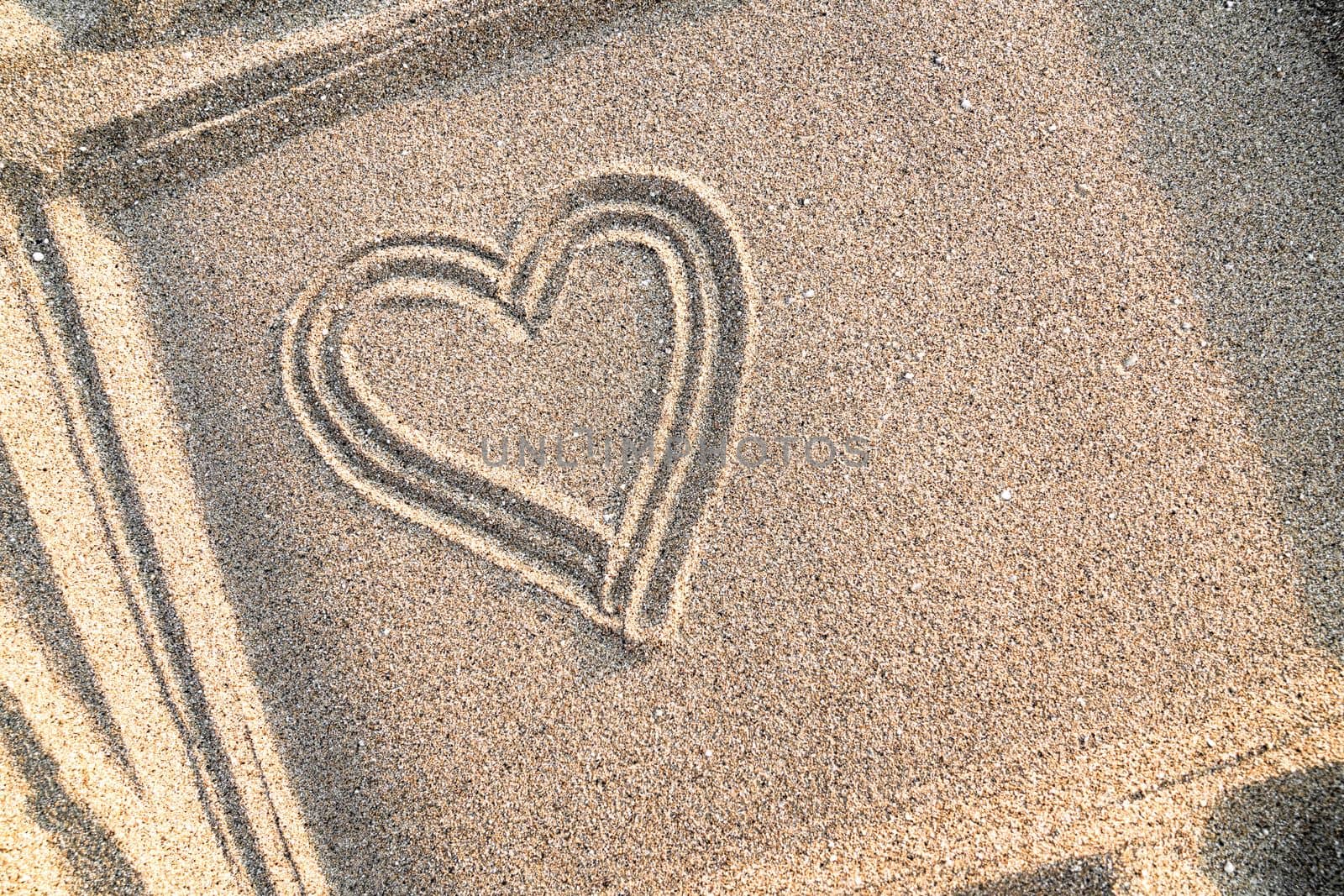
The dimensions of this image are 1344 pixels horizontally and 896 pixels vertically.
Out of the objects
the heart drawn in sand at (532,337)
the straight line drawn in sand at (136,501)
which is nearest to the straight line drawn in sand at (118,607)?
the straight line drawn in sand at (136,501)

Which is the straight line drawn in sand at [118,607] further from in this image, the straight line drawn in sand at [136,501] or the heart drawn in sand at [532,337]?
the heart drawn in sand at [532,337]

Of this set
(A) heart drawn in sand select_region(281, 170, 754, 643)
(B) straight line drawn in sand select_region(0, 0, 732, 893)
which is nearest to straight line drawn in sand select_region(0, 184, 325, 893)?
(B) straight line drawn in sand select_region(0, 0, 732, 893)

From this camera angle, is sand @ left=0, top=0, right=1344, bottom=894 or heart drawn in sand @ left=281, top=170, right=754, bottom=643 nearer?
sand @ left=0, top=0, right=1344, bottom=894

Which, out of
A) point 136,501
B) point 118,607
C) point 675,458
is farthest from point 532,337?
point 118,607

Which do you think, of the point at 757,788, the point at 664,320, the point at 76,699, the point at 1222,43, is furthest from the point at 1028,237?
the point at 76,699

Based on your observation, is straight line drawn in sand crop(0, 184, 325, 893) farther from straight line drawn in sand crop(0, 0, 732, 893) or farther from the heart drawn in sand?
the heart drawn in sand

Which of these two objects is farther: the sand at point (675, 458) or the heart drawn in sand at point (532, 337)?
the heart drawn in sand at point (532, 337)
